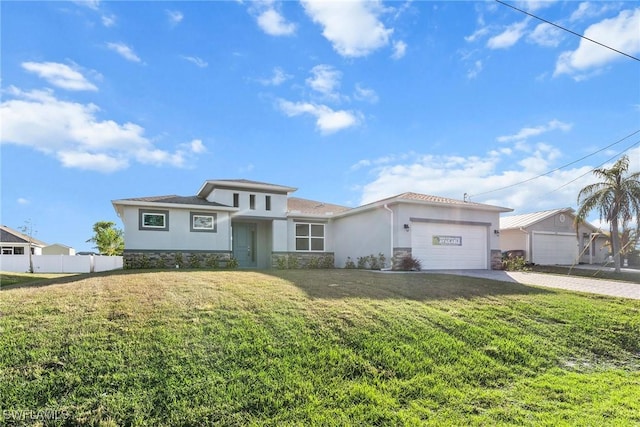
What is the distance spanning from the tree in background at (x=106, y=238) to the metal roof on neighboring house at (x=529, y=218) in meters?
31.6

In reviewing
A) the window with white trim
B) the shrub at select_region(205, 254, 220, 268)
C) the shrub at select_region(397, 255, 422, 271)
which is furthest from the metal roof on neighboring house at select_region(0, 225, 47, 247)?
the shrub at select_region(397, 255, 422, 271)

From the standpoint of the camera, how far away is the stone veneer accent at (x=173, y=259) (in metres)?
15.2

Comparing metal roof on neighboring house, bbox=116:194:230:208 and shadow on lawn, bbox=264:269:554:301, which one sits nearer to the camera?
shadow on lawn, bbox=264:269:554:301

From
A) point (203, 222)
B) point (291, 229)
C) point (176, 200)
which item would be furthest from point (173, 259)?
point (291, 229)

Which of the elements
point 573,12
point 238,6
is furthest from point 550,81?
point 238,6

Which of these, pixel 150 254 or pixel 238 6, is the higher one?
pixel 238 6

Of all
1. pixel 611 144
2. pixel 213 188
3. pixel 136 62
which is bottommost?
pixel 213 188

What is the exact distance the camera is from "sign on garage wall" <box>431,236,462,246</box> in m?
15.4

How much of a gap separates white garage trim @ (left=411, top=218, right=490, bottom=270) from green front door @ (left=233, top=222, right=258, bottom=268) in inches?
326

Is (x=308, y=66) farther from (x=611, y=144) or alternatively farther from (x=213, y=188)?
(x=611, y=144)

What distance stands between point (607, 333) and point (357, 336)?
4.84 meters

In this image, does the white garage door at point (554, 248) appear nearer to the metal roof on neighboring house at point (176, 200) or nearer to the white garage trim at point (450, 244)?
the white garage trim at point (450, 244)

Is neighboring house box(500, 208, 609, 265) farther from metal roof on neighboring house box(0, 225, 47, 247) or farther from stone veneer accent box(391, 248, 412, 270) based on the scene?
metal roof on neighboring house box(0, 225, 47, 247)

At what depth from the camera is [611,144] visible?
582 inches
